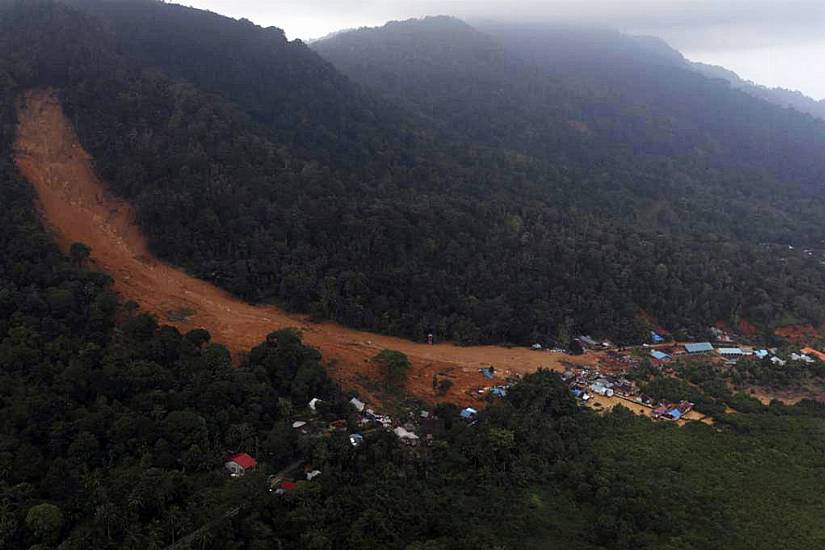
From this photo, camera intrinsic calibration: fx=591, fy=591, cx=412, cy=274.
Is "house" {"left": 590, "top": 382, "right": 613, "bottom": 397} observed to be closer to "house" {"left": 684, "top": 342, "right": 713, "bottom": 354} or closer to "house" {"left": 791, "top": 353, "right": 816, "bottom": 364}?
"house" {"left": 684, "top": 342, "right": 713, "bottom": 354}

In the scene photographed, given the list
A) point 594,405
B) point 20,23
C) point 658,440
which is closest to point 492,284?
point 594,405

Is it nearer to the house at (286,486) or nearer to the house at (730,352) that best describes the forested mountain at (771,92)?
the house at (730,352)

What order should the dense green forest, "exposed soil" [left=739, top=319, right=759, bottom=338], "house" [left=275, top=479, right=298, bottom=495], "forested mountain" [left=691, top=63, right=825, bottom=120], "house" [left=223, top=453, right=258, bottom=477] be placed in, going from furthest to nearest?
"forested mountain" [left=691, top=63, right=825, bottom=120]
"exposed soil" [left=739, top=319, right=759, bottom=338]
the dense green forest
"house" [left=223, top=453, right=258, bottom=477]
"house" [left=275, top=479, right=298, bottom=495]

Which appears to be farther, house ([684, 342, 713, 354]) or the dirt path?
house ([684, 342, 713, 354])

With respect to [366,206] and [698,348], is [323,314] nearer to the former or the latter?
[366,206]

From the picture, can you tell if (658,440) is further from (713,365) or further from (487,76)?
(487,76)

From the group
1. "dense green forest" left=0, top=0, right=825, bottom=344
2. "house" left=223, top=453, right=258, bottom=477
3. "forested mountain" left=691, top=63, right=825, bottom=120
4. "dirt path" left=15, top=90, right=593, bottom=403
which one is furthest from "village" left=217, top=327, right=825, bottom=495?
"forested mountain" left=691, top=63, right=825, bottom=120

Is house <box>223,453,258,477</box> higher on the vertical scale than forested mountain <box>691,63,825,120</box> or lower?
lower

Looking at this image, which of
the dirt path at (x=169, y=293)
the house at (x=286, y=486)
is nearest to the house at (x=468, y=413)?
the dirt path at (x=169, y=293)
